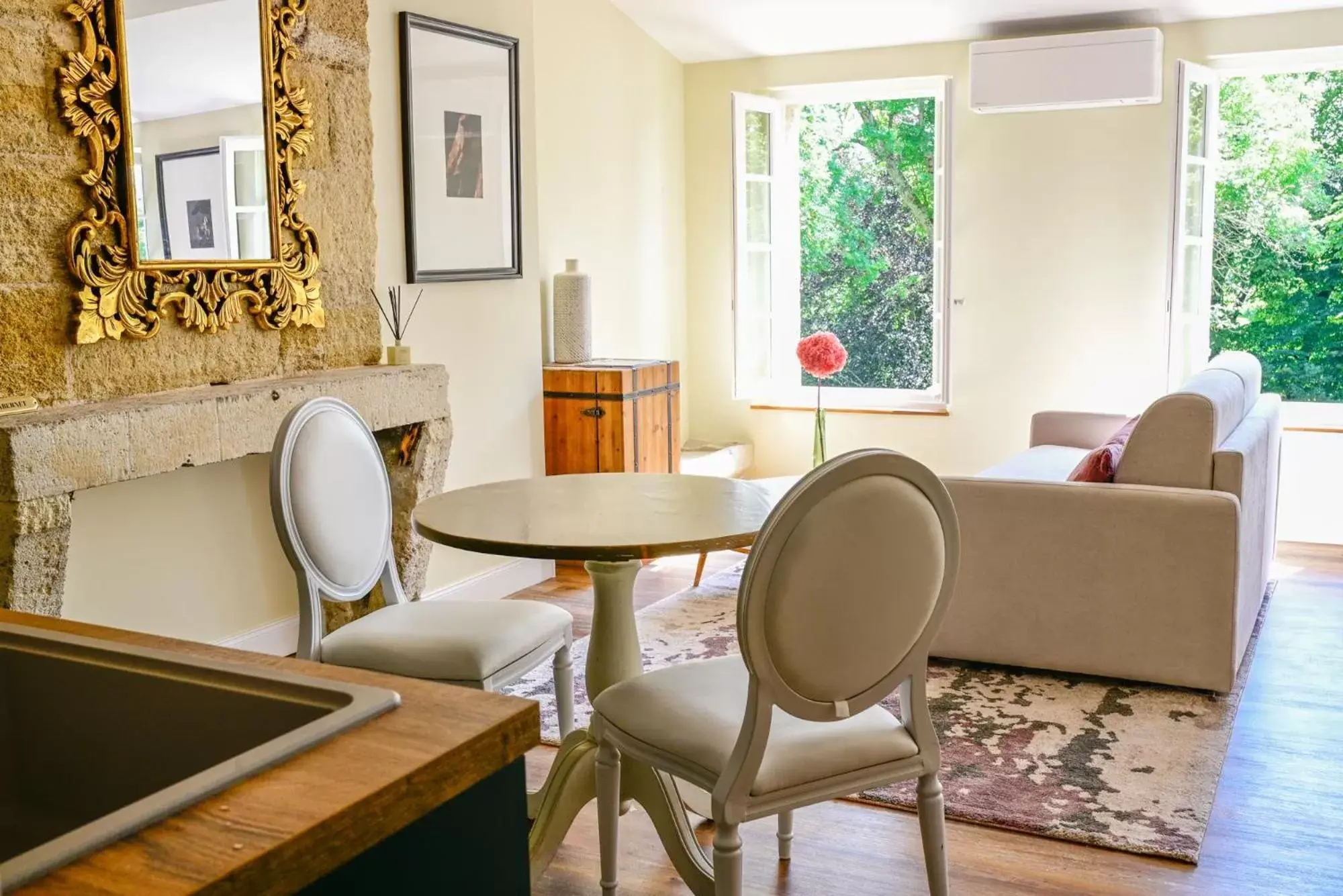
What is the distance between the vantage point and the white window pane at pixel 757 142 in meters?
6.27

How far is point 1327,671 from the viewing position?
376 cm

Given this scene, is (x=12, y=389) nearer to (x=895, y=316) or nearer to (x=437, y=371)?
(x=437, y=371)

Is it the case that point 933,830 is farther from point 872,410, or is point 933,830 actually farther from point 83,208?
point 872,410

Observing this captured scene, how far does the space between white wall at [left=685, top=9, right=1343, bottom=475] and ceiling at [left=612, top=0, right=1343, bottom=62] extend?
95 mm

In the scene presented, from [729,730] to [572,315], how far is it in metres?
3.38

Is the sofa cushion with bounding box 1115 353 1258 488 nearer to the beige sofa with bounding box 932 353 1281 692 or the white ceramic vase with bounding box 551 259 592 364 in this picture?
the beige sofa with bounding box 932 353 1281 692

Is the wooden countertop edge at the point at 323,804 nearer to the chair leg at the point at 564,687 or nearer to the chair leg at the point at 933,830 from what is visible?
the chair leg at the point at 933,830

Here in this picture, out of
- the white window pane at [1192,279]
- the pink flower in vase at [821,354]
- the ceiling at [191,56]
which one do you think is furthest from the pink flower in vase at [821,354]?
the ceiling at [191,56]

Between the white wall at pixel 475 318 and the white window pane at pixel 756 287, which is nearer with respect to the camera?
the white wall at pixel 475 318

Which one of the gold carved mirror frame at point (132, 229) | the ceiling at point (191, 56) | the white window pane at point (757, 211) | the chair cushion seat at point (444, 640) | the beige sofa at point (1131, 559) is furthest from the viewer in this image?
the white window pane at point (757, 211)

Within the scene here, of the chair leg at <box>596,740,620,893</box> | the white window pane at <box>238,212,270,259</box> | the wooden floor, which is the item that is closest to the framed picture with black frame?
the white window pane at <box>238,212,270,259</box>

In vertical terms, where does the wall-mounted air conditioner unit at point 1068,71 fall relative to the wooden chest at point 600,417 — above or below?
above

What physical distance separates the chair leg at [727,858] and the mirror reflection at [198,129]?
221cm

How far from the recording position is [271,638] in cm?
387
